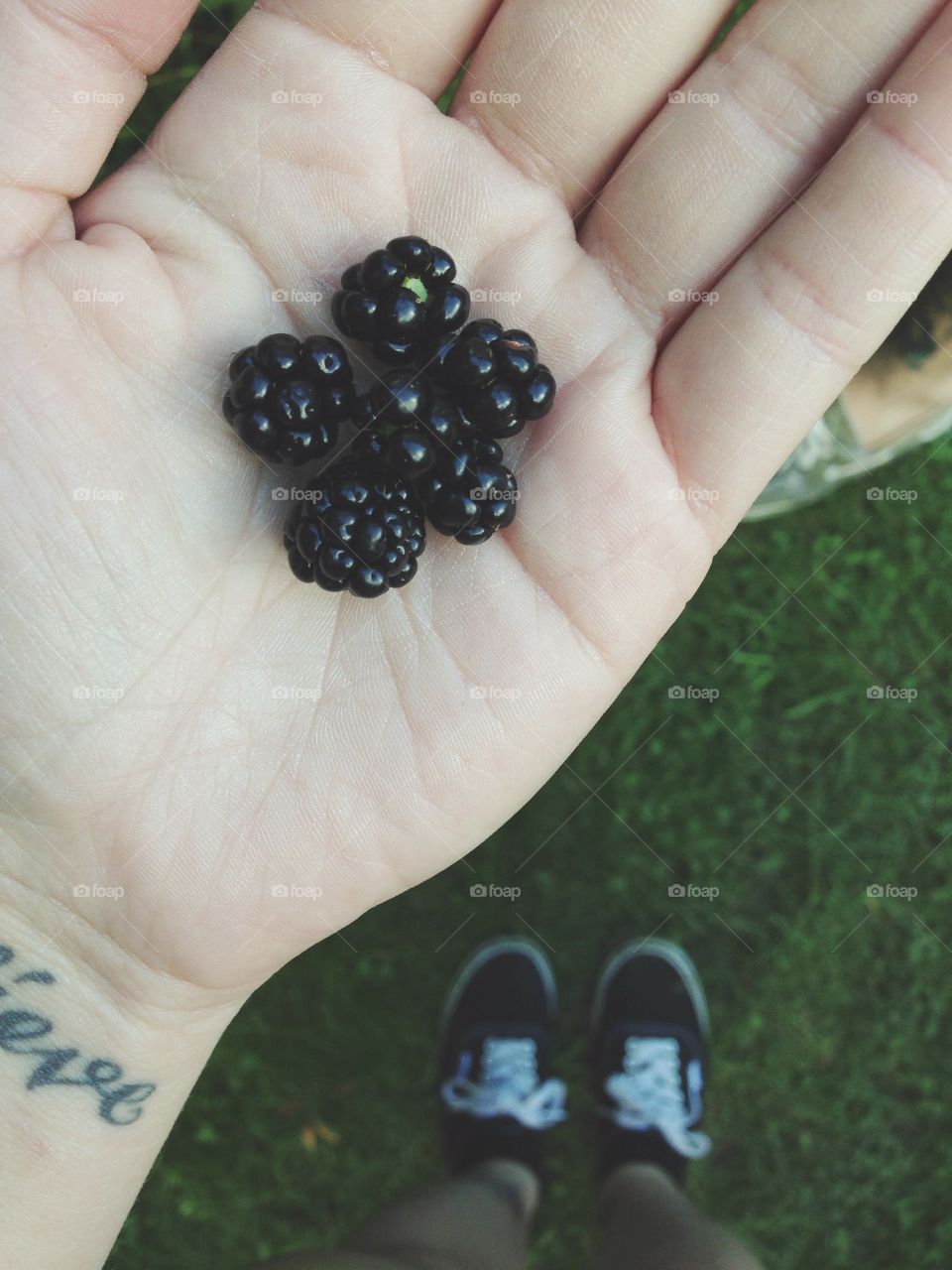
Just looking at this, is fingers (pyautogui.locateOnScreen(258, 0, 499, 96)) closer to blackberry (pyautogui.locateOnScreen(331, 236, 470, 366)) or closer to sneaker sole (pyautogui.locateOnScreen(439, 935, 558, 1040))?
blackberry (pyautogui.locateOnScreen(331, 236, 470, 366))

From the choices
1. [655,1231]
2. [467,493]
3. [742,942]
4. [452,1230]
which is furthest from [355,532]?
[742,942]

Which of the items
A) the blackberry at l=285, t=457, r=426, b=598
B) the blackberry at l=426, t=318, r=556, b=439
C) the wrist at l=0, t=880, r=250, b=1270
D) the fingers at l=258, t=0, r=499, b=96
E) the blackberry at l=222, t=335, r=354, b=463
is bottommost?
the wrist at l=0, t=880, r=250, b=1270

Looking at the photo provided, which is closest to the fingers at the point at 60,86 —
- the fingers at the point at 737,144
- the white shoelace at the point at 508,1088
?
the fingers at the point at 737,144

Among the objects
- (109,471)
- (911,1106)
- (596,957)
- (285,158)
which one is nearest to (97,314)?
(109,471)

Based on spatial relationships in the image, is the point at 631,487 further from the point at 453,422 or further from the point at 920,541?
the point at 920,541

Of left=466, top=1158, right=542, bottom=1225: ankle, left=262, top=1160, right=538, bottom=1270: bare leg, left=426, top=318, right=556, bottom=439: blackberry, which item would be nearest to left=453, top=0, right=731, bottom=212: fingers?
left=426, top=318, right=556, bottom=439: blackberry
